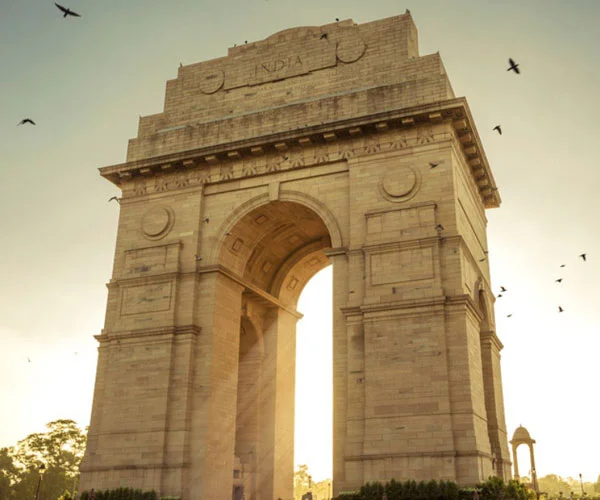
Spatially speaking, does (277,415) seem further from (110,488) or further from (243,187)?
(243,187)

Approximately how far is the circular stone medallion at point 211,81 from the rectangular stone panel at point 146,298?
31.7ft

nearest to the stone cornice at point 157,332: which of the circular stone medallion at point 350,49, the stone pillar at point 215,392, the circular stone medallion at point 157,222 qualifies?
the stone pillar at point 215,392

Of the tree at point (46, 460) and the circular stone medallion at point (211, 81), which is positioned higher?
the circular stone medallion at point (211, 81)

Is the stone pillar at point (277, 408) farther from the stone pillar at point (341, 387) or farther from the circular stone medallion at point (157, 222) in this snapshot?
the stone pillar at point (341, 387)

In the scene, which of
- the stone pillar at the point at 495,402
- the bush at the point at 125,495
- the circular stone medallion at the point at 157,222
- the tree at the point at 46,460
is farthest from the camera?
the tree at the point at 46,460

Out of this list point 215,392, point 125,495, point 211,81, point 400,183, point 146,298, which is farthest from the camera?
point 211,81

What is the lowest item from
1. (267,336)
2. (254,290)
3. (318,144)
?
(267,336)

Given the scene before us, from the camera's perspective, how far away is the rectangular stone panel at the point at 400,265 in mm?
23125

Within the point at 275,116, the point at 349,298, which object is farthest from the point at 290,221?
the point at 349,298

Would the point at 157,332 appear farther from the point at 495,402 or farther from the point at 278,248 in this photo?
the point at 495,402

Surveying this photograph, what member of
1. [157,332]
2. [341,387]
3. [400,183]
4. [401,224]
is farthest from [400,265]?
[157,332]

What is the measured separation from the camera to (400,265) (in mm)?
23438

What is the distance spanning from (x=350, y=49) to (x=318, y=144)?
199 inches

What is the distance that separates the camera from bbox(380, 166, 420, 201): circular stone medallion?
24.4 m
